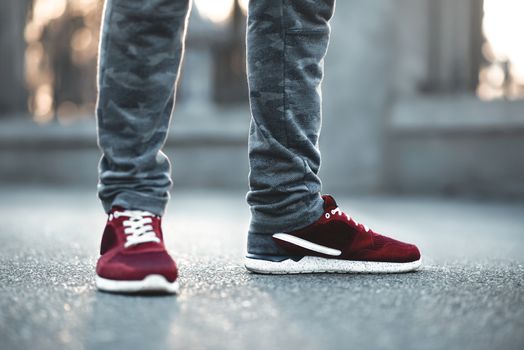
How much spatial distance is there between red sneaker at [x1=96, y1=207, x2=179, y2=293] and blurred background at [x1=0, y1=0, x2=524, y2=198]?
2899 mm

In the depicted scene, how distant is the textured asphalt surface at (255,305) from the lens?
2.68 ft

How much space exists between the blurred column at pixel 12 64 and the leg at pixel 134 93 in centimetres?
412

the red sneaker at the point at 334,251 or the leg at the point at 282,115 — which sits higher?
the leg at the point at 282,115

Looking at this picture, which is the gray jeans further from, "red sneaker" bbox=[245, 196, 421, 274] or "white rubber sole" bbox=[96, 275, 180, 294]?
"white rubber sole" bbox=[96, 275, 180, 294]

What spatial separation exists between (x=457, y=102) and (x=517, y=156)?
0.46 meters

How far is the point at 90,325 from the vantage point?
2.86 feet

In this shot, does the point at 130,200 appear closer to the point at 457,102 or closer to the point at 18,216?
the point at 18,216

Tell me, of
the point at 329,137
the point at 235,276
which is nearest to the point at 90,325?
the point at 235,276

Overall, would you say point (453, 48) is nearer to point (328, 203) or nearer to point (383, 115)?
point (383, 115)

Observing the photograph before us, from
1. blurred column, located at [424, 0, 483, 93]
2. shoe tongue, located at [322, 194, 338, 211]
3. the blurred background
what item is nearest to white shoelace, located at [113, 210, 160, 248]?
shoe tongue, located at [322, 194, 338, 211]

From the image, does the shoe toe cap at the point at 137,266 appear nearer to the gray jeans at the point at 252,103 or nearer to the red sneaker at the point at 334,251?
the gray jeans at the point at 252,103

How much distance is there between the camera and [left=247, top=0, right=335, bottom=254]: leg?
4.06ft

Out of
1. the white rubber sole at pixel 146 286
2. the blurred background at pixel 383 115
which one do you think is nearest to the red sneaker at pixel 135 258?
the white rubber sole at pixel 146 286

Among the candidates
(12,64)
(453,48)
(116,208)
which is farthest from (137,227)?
(12,64)
